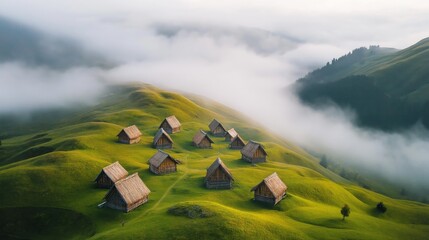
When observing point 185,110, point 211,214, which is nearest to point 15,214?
point 211,214

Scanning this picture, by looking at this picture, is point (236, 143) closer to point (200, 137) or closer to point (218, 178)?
point (200, 137)

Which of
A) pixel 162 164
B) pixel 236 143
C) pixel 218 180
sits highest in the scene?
pixel 162 164

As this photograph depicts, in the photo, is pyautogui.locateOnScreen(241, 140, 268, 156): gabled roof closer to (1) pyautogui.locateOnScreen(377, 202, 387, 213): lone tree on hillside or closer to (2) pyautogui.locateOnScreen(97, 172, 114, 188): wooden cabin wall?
(1) pyautogui.locateOnScreen(377, 202, 387, 213): lone tree on hillside

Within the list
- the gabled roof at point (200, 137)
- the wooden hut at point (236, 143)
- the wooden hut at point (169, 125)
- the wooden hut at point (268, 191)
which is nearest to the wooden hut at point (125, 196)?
the wooden hut at point (268, 191)

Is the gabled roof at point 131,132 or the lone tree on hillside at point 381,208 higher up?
the gabled roof at point 131,132

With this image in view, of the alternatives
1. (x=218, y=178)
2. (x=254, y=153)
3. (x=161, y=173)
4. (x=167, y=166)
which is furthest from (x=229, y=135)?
(x=218, y=178)

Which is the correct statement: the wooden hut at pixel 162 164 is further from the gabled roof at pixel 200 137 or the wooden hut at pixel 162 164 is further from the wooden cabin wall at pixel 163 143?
the gabled roof at pixel 200 137

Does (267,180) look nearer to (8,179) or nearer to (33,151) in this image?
(8,179)
